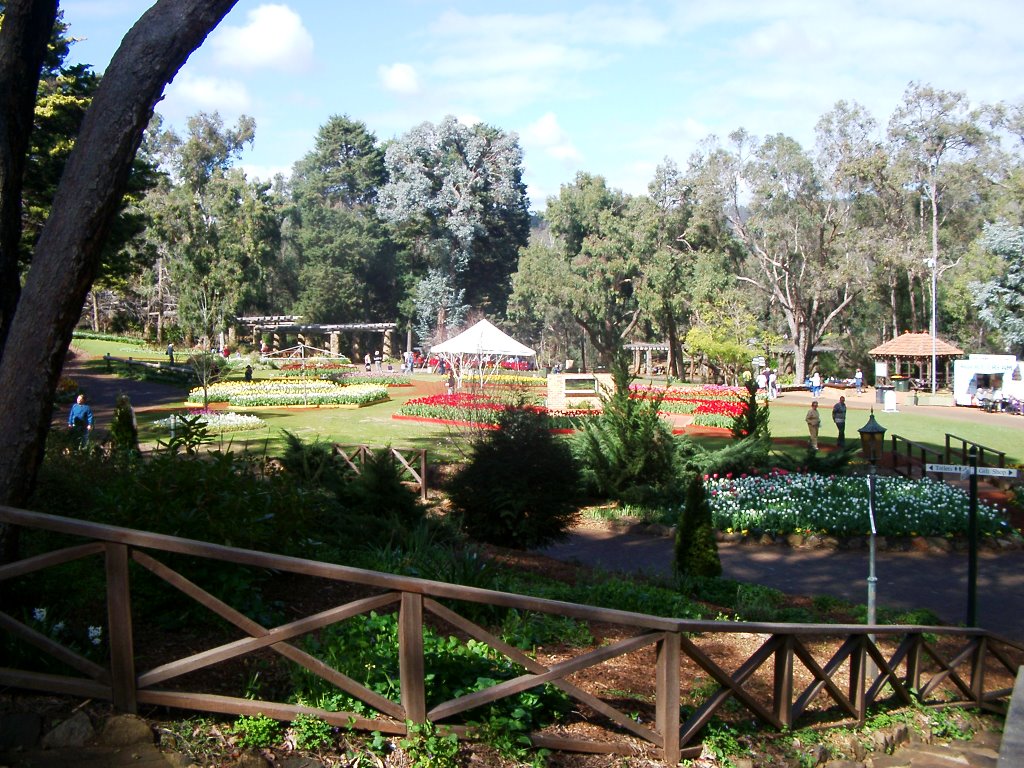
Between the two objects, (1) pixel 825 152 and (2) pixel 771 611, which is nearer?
(2) pixel 771 611

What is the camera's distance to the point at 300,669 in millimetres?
4195

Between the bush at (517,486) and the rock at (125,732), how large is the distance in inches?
305

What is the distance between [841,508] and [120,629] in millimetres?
13219

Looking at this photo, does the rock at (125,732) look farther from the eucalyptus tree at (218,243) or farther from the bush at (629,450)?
the eucalyptus tree at (218,243)

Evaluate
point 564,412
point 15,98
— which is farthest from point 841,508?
point 564,412

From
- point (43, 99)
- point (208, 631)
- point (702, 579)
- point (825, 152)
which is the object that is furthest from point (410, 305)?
point (208, 631)

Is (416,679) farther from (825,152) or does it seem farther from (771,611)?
(825,152)

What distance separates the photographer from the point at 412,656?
3861 mm

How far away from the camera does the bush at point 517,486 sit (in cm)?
1147

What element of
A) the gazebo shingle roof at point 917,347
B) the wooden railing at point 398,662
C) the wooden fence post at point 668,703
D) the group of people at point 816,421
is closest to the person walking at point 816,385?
the gazebo shingle roof at point 917,347

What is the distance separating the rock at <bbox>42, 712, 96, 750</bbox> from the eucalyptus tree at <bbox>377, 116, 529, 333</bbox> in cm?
6392

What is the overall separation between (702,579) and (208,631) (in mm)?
6676

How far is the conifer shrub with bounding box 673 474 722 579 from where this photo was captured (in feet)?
35.7

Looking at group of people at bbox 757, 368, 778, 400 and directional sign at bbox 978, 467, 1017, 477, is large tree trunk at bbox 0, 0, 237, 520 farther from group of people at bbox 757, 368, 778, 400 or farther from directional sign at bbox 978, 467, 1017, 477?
group of people at bbox 757, 368, 778, 400
